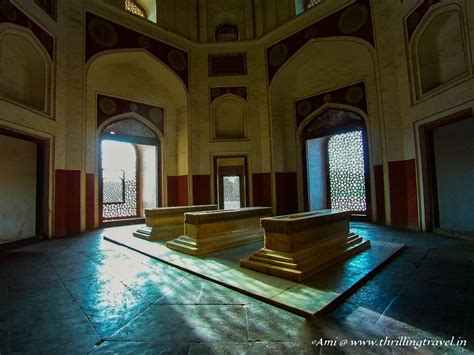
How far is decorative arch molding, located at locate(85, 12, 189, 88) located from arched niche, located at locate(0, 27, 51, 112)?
1.20 m

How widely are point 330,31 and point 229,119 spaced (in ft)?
12.8

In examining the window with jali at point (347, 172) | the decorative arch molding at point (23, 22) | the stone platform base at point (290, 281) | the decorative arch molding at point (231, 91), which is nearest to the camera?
the stone platform base at point (290, 281)

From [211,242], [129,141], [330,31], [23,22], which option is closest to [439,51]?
[330,31]

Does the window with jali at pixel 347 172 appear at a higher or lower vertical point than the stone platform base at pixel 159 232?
higher

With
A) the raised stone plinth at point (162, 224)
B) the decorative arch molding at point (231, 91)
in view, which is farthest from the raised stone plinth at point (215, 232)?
the decorative arch molding at point (231, 91)

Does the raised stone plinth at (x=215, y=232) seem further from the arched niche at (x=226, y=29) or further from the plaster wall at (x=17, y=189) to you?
the arched niche at (x=226, y=29)

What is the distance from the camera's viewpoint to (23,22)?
4930 millimetres

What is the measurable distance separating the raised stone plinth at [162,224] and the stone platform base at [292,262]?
2.52m

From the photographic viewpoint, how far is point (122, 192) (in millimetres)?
9469

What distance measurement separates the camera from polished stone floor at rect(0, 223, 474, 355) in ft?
5.44

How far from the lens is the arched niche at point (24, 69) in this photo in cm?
490

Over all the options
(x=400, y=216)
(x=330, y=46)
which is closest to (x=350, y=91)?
(x=330, y=46)

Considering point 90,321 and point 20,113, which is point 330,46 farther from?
point 90,321

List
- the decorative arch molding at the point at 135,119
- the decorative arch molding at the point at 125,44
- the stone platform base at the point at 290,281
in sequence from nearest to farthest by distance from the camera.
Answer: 1. the stone platform base at the point at 290,281
2. the decorative arch molding at the point at 125,44
3. the decorative arch molding at the point at 135,119
